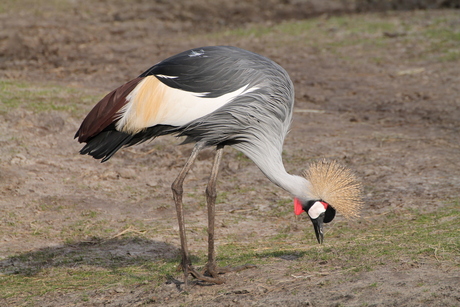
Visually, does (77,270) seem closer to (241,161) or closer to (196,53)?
(196,53)

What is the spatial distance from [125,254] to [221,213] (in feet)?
2.98

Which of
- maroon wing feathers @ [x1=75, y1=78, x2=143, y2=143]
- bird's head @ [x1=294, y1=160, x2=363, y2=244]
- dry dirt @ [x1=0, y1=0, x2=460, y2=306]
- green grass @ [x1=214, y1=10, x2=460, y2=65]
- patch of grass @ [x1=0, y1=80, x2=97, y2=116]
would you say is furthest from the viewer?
green grass @ [x1=214, y1=10, x2=460, y2=65]

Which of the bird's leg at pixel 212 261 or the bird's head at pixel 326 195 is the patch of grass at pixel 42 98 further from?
the bird's head at pixel 326 195

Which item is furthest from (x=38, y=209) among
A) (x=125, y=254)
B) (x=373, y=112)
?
(x=373, y=112)

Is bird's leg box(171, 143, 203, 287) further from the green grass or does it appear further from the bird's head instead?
the green grass

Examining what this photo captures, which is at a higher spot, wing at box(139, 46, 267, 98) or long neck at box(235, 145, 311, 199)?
wing at box(139, 46, 267, 98)

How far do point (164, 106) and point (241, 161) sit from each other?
219 centimetres

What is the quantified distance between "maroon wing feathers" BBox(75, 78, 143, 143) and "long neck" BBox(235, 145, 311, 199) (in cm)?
77

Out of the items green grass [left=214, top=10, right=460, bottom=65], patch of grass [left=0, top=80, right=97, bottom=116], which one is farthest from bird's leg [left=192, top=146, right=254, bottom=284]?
green grass [left=214, top=10, right=460, bottom=65]

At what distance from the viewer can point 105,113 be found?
3586 mm

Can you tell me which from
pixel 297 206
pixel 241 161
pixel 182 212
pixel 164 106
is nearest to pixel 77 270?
pixel 182 212

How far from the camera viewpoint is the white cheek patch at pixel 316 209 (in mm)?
3504

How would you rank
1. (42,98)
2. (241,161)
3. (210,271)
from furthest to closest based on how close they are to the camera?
(42,98) → (241,161) → (210,271)

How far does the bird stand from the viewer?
3516 mm
